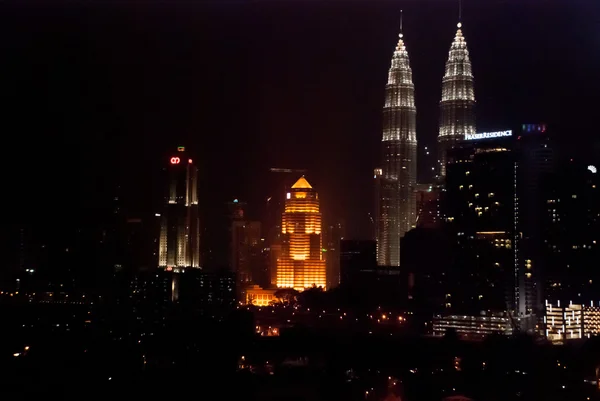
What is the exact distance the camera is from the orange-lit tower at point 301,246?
2245 centimetres

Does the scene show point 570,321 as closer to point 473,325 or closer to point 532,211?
point 473,325

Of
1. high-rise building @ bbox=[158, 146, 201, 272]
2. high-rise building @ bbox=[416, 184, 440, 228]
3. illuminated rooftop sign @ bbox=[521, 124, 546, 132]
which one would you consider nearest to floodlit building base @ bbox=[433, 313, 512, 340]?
high-rise building @ bbox=[416, 184, 440, 228]

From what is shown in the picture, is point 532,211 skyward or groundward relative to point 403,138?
groundward

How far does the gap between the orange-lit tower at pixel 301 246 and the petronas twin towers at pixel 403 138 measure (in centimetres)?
246

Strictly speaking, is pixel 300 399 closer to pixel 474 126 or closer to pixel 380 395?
pixel 380 395

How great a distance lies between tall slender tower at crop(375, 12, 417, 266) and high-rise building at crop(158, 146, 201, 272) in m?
4.42

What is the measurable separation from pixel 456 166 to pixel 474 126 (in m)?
2.82

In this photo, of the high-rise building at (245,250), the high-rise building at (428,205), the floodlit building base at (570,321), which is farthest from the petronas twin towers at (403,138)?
the floodlit building base at (570,321)

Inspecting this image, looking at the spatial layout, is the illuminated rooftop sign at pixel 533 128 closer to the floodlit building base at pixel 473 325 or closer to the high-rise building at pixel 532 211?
the high-rise building at pixel 532 211

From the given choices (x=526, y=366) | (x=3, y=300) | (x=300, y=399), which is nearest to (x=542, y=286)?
(x=526, y=366)

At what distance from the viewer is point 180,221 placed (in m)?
20.0

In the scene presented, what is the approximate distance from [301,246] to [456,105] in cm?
665

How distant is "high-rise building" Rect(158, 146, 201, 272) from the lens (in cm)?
1897

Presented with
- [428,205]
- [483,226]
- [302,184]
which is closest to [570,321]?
[483,226]
